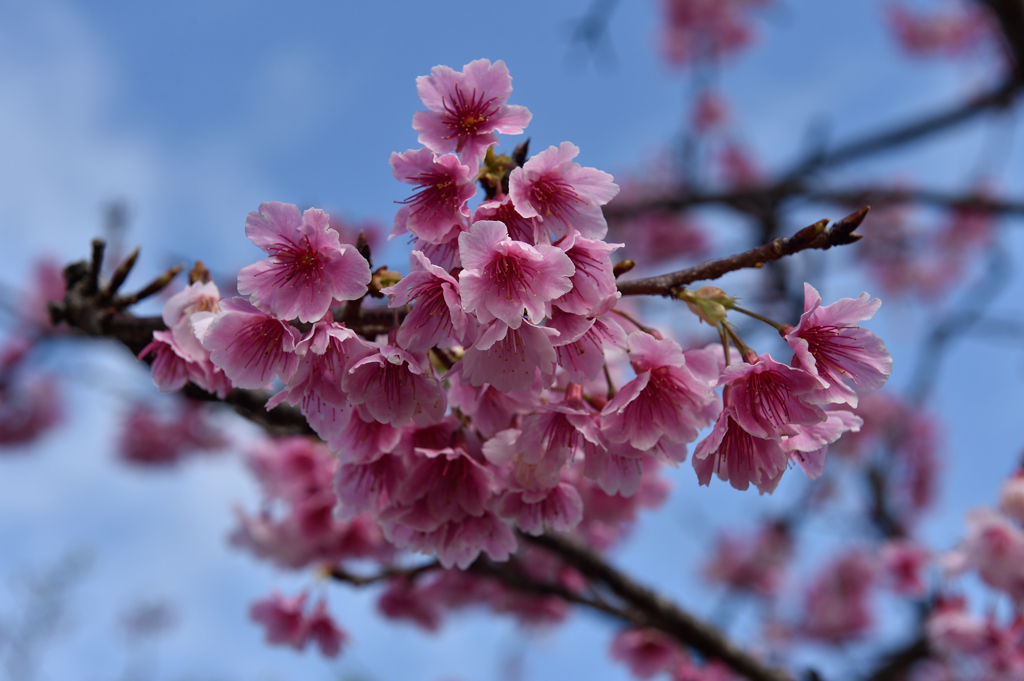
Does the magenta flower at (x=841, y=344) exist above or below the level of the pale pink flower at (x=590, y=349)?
above

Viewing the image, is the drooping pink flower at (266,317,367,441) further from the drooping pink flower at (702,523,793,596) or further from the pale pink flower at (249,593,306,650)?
the drooping pink flower at (702,523,793,596)

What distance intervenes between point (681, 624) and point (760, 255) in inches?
80.4

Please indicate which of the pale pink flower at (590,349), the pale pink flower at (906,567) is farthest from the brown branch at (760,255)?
the pale pink flower at (906,567)

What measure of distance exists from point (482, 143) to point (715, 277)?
1.75ft

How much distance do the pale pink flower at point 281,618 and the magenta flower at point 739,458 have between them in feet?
6.08

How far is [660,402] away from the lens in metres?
1.30

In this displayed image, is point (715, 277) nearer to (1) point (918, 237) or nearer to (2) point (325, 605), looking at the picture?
(2) point (325, 605)

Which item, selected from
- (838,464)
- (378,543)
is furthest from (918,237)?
(378,543)

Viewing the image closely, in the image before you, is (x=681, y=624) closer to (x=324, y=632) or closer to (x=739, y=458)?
(x=324, y=632)

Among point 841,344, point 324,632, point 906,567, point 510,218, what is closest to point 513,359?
point 510,218

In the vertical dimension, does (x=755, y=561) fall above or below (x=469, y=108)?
above

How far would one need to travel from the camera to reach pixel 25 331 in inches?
201

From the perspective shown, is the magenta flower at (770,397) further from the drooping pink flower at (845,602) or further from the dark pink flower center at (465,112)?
the drooping pink flower at (845,602)

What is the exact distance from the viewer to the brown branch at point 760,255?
1.21 metres
